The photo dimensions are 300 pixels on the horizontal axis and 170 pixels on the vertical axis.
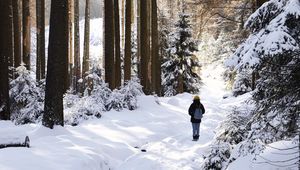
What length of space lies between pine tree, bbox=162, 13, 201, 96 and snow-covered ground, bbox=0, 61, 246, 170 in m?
14.9

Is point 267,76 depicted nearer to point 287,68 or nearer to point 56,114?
point 287,68

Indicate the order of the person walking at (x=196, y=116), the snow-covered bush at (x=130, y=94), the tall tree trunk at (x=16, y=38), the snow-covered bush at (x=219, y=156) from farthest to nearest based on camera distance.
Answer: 1. the tall tree trunk at (x=16, y=38)
2. the snow-covered bush at (x=130, y=94)
3. the person walking at (x=196, y=116)
4. the snow-covered bush at (x=219, y=156)

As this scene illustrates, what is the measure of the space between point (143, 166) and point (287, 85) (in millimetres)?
4907

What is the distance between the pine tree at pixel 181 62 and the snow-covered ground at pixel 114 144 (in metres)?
14.9

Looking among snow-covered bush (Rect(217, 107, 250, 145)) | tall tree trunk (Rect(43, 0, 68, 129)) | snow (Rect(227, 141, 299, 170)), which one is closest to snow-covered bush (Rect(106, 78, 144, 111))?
tall tree trunk (Rect(43, 0, 68, 129))

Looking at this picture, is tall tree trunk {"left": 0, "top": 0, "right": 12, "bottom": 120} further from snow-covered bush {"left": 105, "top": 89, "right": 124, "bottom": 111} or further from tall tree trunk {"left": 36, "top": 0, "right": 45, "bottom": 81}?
tall tree trunk {"left": 36, "top": 0, "right": 45, "bottom": 81}

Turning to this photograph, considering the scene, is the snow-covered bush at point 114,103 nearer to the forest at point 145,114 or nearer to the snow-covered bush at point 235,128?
the forest at point 145,114

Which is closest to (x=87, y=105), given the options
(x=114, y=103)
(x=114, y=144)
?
(x=114, y=103)

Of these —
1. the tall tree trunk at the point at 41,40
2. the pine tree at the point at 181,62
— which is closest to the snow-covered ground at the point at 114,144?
the tall tree trunk at the point at 41,40

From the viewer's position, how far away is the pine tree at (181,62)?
32625mm

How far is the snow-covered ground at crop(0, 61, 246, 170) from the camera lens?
847cm

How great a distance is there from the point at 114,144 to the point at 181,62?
21945mm

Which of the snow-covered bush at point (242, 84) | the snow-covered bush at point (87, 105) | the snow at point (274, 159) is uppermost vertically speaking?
the snow-covered bush at point (242, 84)

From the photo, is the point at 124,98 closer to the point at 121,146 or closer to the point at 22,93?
the point at 22,93
